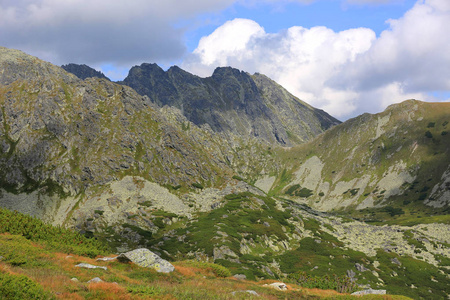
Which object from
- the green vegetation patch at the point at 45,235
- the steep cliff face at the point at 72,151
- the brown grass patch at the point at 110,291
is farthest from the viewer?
the steep cliff face at the point at 72,151

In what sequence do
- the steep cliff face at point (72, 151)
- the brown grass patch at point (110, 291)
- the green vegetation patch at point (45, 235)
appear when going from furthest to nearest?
the steep cliff face at point (72, 151)
the green vegetation patch at point (45, 235)
the brown grass patch at point (110, 291)

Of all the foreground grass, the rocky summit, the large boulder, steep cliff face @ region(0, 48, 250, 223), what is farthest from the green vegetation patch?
steep cliff face @ region(0, 48, 250, 223)

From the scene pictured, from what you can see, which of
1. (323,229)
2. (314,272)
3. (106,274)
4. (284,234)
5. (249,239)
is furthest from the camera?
(323,229)

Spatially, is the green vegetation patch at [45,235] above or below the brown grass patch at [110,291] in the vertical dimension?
below

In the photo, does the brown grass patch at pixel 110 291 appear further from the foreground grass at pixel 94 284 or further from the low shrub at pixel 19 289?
the low shrub at pixel 19 289

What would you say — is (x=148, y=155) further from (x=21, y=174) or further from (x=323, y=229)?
(x=323, y=229)

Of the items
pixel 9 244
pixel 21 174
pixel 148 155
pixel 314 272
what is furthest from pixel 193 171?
pixel 9 244

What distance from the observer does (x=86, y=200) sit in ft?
474

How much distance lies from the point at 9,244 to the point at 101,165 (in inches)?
5680

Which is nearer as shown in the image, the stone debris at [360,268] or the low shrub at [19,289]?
the low shrub at [19,289]

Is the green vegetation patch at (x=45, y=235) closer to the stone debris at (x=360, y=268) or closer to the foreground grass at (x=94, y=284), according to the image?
the foreground grass at (x=94, y=284)

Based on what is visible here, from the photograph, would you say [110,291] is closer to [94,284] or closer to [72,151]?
[94,284]

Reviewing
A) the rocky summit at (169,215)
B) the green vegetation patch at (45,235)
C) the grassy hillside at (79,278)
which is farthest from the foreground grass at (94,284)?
the green vegetation patch at (45,235)

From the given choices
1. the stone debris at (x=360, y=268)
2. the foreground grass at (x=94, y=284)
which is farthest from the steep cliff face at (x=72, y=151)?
the foreground grass at (x=94, y=284)
